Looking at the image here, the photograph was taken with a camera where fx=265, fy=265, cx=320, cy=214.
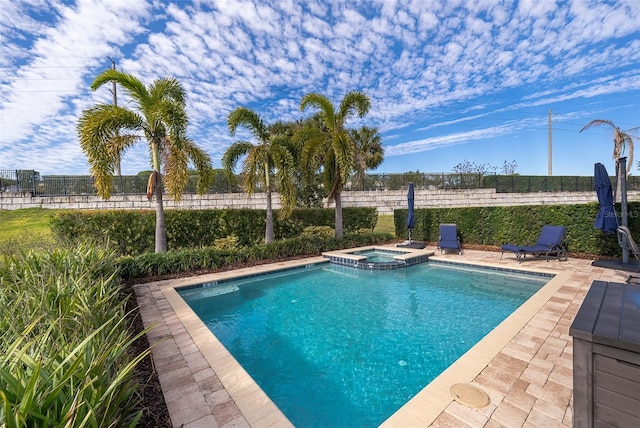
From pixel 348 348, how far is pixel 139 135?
8563 millimetres

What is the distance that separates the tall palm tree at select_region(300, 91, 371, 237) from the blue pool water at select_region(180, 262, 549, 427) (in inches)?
174

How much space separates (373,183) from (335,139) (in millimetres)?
10332

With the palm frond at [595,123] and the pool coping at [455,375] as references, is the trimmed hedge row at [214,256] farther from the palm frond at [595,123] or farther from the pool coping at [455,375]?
the palm frond at [595,123]

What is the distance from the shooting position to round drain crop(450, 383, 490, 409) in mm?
2410

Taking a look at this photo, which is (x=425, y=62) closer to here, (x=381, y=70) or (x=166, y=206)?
(x=381, y=70)

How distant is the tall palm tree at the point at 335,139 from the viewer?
10273 mm

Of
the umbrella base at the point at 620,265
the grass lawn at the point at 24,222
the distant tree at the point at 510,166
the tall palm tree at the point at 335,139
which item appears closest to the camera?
the umbrella base at the point at 620,265

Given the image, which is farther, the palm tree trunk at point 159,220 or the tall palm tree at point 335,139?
the tall palm tree at point 335,139

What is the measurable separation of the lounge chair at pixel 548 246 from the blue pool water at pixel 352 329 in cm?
135

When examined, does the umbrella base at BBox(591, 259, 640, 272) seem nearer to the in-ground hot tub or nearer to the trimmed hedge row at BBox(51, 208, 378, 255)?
the in-ground hot tub

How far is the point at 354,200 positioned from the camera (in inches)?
762

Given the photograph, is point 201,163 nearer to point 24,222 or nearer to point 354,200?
point 24,222

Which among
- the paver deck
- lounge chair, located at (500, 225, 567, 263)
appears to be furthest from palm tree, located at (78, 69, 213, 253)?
lounge chair, located at (500, 225, 567, 263)

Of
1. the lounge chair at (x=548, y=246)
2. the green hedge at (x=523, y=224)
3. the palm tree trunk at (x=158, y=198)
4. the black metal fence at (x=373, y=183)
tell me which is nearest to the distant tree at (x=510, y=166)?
the black metal fence at (x=373, y=183)
